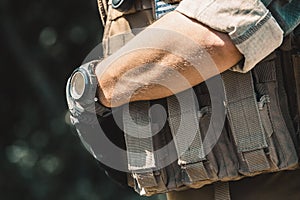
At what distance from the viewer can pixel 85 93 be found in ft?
6.79

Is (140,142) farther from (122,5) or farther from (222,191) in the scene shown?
(122,5)

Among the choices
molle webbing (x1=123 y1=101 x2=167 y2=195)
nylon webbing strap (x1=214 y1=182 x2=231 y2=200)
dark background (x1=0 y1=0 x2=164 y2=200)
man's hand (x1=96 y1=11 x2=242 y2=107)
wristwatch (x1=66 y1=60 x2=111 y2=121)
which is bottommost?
dark background (x1=0 y1=0 x2=164 y2=200)

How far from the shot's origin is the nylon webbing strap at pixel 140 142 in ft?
6.84

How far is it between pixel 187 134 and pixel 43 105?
11.9 feet

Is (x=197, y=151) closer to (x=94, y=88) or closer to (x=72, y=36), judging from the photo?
(x=94, y=88)

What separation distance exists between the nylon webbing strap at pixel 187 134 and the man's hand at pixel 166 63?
5 cm

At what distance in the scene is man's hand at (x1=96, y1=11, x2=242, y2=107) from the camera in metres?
1.91

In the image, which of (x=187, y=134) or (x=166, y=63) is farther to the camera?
(x=187, y=134)

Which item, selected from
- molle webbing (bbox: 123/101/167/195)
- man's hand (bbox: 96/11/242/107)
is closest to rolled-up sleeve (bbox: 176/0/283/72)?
man's hand (bbox: 96/11/242/107)

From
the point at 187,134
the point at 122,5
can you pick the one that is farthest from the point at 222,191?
the point at 122,5

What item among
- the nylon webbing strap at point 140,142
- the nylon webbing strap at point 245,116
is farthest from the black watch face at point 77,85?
the nylon webbing strap at point 245,116

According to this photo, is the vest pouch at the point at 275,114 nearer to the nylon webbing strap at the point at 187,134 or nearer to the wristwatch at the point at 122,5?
the nylon webbing strap at the point at 187,134

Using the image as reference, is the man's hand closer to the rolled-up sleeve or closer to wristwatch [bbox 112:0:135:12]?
the rolled-up sleeve

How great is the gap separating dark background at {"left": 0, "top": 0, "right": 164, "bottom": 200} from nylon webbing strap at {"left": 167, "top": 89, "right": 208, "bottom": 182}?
3.21 meters
